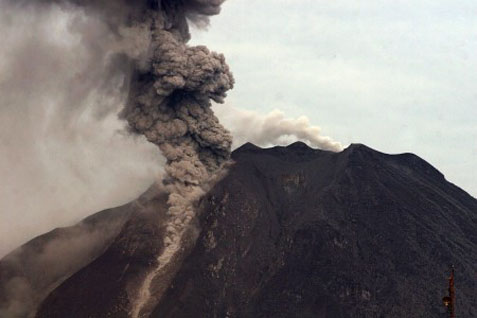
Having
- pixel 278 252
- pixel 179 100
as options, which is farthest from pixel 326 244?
pixel 179 100

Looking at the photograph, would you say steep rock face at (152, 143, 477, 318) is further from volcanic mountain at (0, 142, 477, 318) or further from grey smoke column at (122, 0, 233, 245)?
grey smoke column at (122, 0, 233, 245)

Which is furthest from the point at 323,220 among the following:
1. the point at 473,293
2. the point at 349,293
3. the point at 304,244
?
the point at 473,293

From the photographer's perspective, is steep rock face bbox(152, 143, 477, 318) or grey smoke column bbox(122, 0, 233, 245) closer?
steep rock face bbox(152, 143, 477, 318)

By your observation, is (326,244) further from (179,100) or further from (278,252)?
(179,100)

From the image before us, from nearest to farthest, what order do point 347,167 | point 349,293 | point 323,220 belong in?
point 349,293, point 323,220, point 347,167

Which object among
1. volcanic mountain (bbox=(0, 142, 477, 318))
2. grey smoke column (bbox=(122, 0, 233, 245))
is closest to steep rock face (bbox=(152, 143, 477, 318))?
volcanic mountain (bbox=(0, 142, 477, 318))

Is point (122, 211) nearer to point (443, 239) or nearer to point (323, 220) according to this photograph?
Answer: point (323, 220)

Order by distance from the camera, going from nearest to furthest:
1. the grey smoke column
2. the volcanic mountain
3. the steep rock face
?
the steep rock face, the volcanic mountain, the grey smoke column
